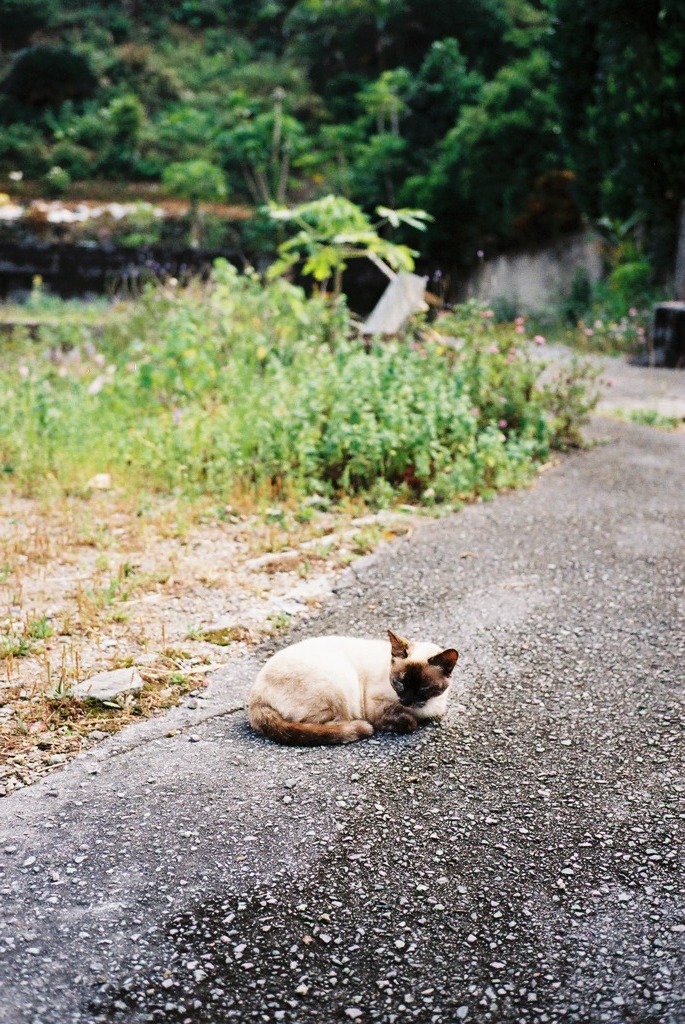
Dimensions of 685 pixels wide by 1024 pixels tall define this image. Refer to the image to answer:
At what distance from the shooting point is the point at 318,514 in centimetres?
534

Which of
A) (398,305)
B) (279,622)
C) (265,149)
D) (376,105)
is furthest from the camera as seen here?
(265,149)

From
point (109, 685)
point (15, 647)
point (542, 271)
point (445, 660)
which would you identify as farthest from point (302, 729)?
point (542, 271)

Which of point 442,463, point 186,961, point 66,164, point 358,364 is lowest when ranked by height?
point 186,961

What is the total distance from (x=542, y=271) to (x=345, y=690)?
12.9m

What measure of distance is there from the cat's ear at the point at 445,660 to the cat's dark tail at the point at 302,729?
30cm

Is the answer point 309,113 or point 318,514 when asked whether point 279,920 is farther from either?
point 309,113

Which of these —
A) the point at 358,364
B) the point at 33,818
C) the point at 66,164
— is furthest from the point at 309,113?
the point at 33,818

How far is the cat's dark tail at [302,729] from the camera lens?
309 cm

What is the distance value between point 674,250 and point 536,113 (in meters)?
3.34

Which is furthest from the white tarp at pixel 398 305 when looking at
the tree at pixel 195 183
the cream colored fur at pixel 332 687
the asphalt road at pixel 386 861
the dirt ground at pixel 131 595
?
the tree at pixel 195 183

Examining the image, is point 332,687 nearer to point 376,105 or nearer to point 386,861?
point 386,861

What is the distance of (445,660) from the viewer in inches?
127

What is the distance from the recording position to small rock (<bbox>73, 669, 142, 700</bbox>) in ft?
11.1

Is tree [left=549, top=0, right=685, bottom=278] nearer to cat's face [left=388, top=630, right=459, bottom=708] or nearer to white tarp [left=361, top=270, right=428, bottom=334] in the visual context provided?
white tarp [left=361, top=270, right=428, bottom=334]
